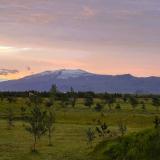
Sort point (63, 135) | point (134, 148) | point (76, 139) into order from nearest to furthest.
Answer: point (134, 148), point (76, 139), point (63, 135)

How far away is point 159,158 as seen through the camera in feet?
165

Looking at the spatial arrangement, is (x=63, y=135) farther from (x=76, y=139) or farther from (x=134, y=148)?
(x=134, y=148)

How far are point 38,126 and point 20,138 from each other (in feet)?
41.0

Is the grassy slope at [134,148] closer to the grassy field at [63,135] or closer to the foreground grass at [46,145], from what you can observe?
the grassy field at [63,135]

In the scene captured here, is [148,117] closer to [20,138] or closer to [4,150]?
[20,138]

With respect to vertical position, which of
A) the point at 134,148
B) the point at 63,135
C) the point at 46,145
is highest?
the point at 134,148

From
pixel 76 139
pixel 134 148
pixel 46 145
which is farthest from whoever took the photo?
pixel 76 139

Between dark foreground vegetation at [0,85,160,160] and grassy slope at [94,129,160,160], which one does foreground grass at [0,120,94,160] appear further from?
grassy slope at [94,129,160,160]

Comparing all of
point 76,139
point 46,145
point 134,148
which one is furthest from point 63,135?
point 134,148

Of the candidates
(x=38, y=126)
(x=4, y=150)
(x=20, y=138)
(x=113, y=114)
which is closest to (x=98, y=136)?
(x=20, y=138)

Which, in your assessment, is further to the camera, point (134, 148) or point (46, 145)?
point (46, 145)

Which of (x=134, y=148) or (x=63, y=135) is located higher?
(x=134, y=148)

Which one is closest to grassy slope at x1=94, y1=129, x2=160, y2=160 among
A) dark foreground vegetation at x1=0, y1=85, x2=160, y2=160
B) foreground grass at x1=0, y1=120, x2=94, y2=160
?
dark foreground vegetation at x1=0, y1=85, x2=160, y2=160

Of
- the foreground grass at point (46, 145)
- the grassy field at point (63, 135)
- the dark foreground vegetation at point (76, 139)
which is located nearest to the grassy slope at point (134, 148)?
the dark foreground vegetation at point (76, 139)
